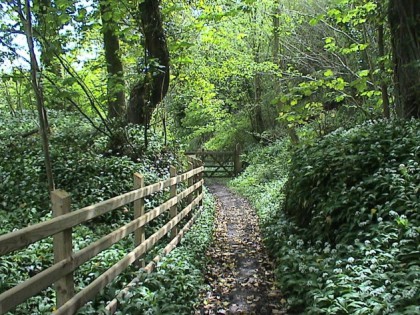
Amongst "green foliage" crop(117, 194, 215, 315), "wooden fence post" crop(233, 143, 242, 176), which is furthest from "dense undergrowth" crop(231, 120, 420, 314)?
"wooden fence post" crop(233, 143, 242, 176)

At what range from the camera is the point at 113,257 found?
16.4 feet

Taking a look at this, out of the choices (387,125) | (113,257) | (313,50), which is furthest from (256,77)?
(113,257)

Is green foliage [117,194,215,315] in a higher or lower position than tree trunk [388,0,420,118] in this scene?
lower

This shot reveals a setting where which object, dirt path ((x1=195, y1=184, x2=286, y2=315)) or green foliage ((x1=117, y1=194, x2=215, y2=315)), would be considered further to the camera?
dirt path ((x1=195, y1=184, x2=286, y2=315))

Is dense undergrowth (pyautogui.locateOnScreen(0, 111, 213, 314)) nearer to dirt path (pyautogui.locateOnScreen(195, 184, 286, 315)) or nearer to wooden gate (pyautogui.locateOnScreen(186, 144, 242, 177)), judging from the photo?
dirt path (pyautogui.locateOnScreen(195, 184, 286, 315))

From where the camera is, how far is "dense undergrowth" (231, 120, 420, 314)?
393 cm

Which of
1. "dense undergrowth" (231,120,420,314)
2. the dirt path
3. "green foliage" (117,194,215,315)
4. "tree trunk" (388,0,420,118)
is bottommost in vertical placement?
the dirt path

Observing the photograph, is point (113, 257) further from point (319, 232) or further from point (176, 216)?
point (319, 232)

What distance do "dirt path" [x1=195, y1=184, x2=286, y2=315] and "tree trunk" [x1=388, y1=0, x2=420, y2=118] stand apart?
4035 millimetres

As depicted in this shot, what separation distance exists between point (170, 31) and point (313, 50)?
10022 millimetres

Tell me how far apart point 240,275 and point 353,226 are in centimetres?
184

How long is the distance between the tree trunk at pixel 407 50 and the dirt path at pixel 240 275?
403 centimetres

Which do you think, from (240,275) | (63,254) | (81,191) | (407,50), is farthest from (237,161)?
(63,254)

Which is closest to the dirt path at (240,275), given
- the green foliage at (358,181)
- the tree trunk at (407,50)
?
the green foliage at (358,181)
